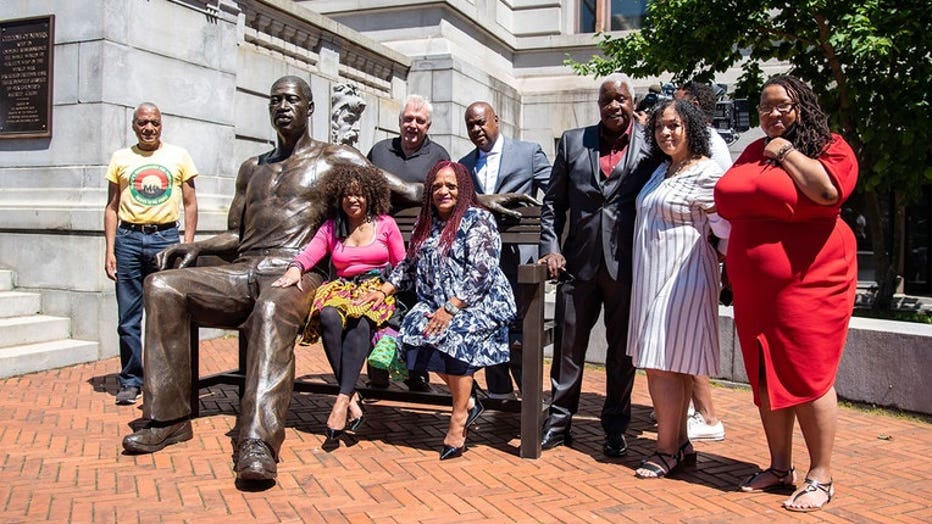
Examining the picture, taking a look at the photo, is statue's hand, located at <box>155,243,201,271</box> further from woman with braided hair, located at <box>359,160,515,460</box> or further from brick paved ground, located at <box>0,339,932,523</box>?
woman with braided hair, located at <box>359,160,515,460</box>

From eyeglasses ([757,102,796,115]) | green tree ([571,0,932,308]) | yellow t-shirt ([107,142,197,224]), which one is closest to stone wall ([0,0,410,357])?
→ yellow t-shirt ([107,142,197,224])

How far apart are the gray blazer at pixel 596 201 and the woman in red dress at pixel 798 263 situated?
2.45 feet

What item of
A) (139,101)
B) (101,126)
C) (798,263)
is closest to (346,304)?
(798,263)

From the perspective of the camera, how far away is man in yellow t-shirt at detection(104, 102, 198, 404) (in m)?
6.19

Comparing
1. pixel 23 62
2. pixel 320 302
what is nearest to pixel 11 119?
pixel 23 62

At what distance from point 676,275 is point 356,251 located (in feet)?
6.32

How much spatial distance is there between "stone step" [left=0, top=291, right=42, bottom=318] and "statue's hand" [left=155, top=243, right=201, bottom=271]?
9.66 ft

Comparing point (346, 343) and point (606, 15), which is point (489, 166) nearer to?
point (346, 343)

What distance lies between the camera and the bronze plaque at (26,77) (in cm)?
787

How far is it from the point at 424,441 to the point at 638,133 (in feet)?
7.23

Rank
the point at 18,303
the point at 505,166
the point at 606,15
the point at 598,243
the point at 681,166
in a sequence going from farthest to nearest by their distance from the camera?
1. the point at 606,15
2. the point at 18,303
3. the point at 505,166
4. the point at 598,243
5. the point at 681,166

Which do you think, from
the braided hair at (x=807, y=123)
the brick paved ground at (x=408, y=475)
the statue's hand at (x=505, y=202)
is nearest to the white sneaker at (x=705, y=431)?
the brick paved ground at (x=408, y=475)

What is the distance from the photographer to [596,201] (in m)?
4.80

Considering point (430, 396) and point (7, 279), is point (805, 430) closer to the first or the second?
point (430, 396)
